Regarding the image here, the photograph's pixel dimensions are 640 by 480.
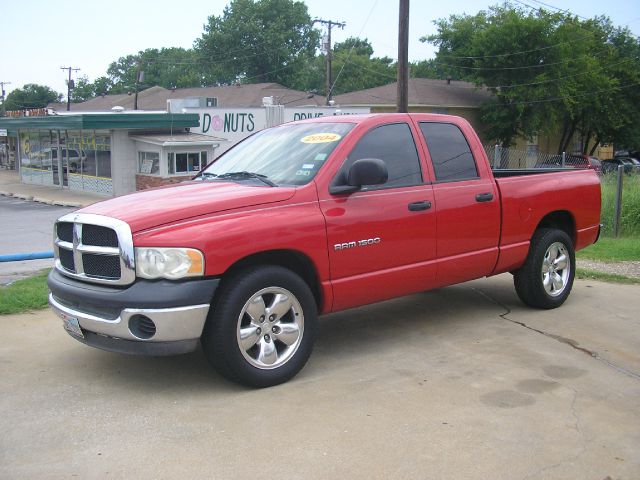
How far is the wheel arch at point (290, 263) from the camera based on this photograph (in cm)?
453

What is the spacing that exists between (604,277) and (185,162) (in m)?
23.6

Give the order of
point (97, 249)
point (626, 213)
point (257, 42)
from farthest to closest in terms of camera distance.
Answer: point (257, 42) < point (626, 213) < point (97, 249)

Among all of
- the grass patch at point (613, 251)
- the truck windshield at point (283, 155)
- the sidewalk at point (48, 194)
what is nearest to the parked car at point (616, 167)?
the grass patch at point (613, 251)

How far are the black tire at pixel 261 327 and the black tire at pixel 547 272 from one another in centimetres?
274

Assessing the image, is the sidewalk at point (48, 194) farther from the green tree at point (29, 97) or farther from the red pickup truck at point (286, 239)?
the green tree at point (29, 97)

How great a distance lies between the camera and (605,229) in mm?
12898

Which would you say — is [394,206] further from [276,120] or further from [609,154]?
[609,154]

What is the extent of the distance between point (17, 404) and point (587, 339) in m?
4.46

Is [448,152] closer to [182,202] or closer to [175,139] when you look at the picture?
[182,202]

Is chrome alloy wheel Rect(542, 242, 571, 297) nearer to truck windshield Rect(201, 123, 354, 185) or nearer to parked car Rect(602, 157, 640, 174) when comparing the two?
truck windshield Rect(201, 123, 354, 185)

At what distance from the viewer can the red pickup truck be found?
4.23m

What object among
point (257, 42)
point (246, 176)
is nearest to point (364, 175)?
point (246, 176)

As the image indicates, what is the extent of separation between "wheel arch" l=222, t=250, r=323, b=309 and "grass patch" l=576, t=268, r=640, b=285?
4819 millimetres

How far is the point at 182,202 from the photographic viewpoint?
15.0ft
